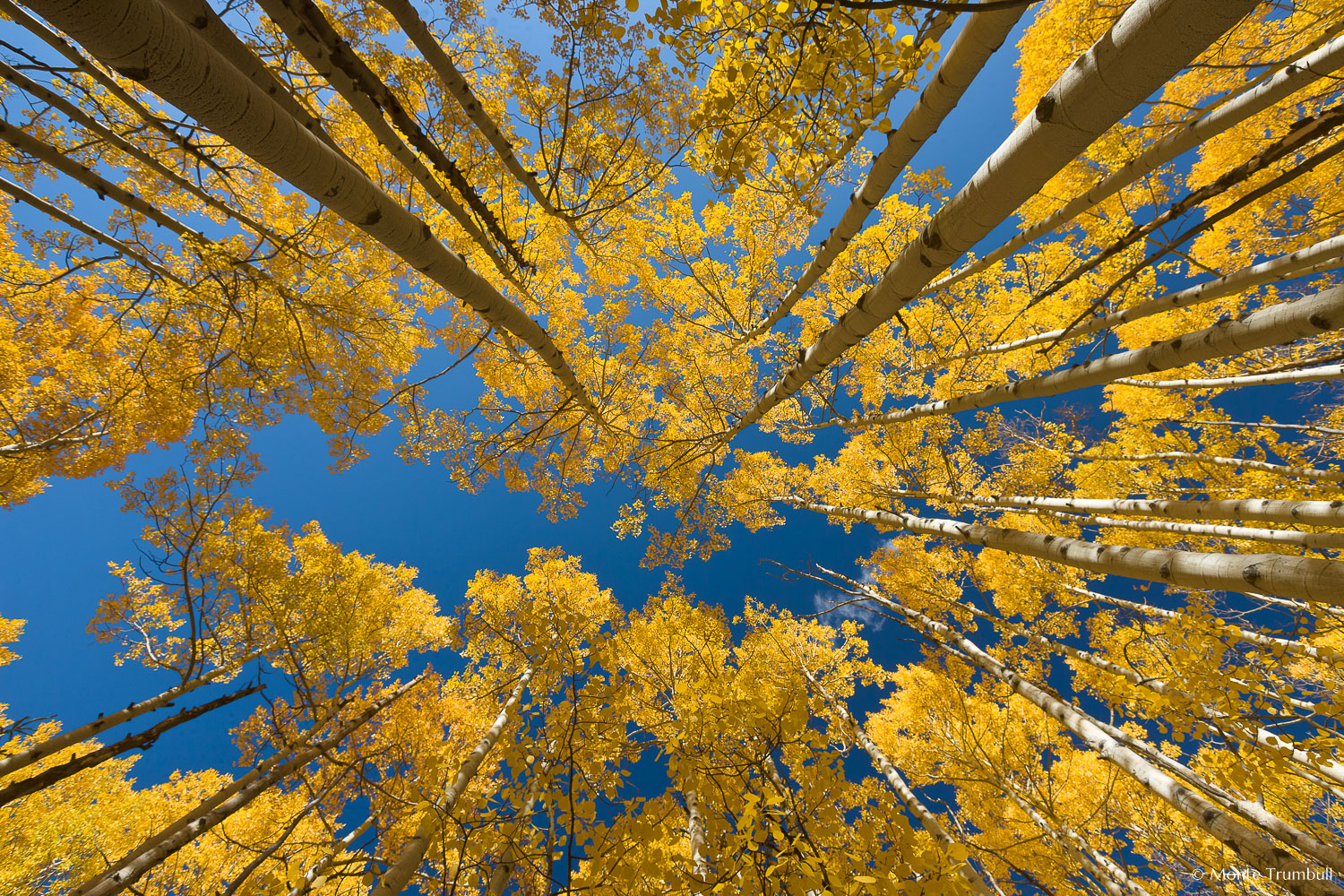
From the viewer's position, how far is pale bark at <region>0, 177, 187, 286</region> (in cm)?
354

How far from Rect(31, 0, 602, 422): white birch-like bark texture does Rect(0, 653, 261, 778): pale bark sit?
4.34 metres

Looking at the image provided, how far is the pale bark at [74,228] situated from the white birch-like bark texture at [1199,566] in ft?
22.5

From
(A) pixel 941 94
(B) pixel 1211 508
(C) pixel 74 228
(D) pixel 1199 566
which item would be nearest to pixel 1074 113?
Result: (A) pixel 941 94

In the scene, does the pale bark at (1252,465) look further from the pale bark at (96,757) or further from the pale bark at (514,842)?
the pale bark at (96,757)

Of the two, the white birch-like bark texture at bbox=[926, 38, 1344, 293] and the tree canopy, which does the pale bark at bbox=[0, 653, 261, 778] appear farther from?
the white birch-like bark texture at bbox=[926, 38, 1344, 293]

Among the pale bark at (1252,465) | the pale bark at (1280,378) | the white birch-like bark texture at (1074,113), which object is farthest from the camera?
the pale bark at (1252,465)

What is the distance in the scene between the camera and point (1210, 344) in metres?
2.15

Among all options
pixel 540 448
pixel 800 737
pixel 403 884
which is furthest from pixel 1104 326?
pixel 403 884

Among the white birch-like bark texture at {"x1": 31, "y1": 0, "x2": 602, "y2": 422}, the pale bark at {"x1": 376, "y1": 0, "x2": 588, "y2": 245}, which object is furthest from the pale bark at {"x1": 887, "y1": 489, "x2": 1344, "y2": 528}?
the pale bark at {"x1": 376, "y1": 0, "x2": 588, "y2": 245}

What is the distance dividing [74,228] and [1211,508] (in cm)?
1036

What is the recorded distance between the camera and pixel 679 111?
438 cm

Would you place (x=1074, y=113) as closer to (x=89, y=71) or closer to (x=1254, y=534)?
(x=1254, y=534)

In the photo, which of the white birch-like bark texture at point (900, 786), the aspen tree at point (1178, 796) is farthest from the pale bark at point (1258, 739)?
the white birch-like bark texture at point (900, 786)

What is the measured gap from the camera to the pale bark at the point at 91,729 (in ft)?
10.1
